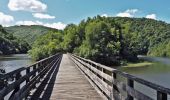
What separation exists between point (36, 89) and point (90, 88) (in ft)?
7.43

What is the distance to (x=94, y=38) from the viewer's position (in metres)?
91.6

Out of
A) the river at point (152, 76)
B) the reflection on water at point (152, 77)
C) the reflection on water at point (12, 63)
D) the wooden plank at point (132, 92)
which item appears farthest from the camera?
the reflection on water at point (12, 63)

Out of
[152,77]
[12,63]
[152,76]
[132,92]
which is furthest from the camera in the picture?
[12,63]

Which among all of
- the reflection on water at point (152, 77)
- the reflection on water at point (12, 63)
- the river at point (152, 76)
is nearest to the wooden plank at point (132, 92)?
→ the river at point (152, 76)

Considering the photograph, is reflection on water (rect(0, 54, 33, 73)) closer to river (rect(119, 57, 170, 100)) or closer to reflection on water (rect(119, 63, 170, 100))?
reflection on water (rect(119, 63, 170, 100))

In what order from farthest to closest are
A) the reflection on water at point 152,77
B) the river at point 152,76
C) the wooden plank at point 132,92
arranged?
the river at point 152,76
the reflection on water at point 152,77
the wooden plank at point 132,92

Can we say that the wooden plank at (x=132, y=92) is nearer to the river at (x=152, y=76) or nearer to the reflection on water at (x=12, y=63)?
the river at (x=152, y=76)

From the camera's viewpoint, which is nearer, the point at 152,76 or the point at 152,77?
the point at 152,77

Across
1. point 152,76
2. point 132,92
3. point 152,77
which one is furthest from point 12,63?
point 132,92

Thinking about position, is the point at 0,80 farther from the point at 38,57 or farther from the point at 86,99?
the point at 38,57

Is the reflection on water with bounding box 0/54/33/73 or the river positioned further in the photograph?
the reflection on water with bounding box 0/54/33/73

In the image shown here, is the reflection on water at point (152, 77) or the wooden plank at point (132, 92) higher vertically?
the wooden plank at point (132, 92)

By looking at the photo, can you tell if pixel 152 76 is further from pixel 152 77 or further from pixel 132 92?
pixel 132 92

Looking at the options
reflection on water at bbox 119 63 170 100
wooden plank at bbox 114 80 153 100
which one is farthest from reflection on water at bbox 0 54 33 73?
wooden plank at bbox 114 80 153 100
